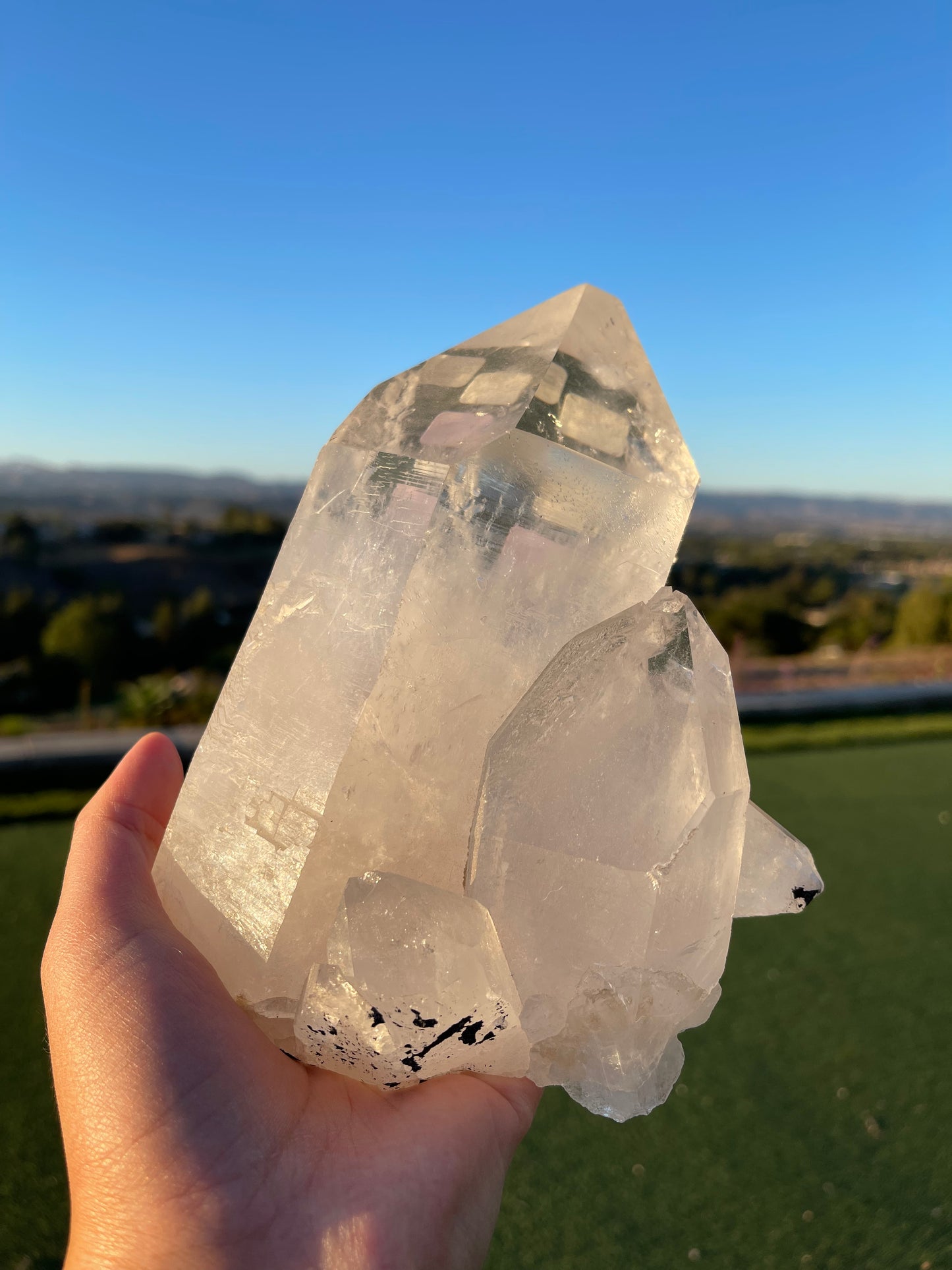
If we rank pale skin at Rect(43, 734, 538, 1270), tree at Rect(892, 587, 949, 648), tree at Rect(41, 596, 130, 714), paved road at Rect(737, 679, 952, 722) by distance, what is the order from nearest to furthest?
1. pale skin at Rect(43, 734, 538, 1270)
2. paved road at Rect(737, 679, 952, 722)
3. tree at Rect(41, 596, 130, 714)
4. tree at Rect(892, 587, 949, 648)

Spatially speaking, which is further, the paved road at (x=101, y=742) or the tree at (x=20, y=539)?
the tree at (x=20, y=539)

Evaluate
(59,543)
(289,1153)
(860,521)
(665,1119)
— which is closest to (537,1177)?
(665,1119)

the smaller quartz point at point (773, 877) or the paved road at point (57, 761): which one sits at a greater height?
the smaller quartz point at point (773, 877)

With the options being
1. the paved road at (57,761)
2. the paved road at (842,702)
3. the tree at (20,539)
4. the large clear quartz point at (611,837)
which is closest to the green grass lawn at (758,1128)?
the paved road at (57,761)

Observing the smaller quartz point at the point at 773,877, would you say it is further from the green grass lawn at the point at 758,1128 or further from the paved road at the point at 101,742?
the paved road at the point at 101,742

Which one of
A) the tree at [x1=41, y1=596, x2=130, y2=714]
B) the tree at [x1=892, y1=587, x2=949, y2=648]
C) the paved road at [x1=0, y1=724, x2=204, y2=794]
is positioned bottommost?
the tree at [x1=41, y1=596, x2=130, y2=714]

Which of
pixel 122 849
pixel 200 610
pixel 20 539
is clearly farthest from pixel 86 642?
pixel 122 849

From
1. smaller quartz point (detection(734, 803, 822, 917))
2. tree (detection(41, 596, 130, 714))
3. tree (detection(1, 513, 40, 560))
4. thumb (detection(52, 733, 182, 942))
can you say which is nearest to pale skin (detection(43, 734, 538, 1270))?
thumb (detection(52, 733, 182, 942))

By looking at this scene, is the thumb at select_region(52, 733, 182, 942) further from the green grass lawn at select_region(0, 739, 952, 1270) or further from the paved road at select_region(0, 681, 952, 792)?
the paved road at select_region(0, 681, 952, 792)
